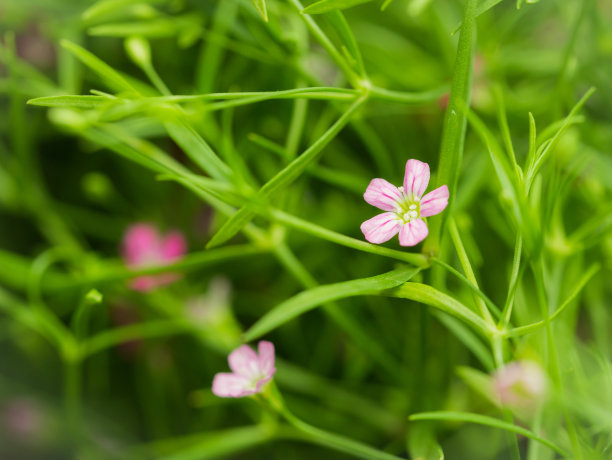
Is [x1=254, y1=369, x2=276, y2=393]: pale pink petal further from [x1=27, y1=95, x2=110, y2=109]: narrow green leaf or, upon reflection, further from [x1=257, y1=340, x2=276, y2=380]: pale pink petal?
[x1=27, y1=95, x2=110, y2=109]: narrow green leaf

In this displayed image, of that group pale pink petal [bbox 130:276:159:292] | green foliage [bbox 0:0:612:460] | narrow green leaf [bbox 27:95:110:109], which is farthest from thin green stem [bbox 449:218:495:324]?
pale pink petal [bbox 130:276:159:292]

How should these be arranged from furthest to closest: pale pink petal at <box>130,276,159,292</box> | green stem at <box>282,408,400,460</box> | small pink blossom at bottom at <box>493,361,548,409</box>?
pale pink petal at <box>130,276,159,292</box> < green stem at <box>282,408,400,460</box> < small pink blossom at bottom at <box>493,361,548,409</box>

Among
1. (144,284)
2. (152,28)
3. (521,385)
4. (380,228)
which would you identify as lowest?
(521,385)

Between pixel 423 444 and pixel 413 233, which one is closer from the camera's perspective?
pixel 413 233

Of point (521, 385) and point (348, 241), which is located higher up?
point (348, 241)

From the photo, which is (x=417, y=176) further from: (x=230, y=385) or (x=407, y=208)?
(x=230, y=385)

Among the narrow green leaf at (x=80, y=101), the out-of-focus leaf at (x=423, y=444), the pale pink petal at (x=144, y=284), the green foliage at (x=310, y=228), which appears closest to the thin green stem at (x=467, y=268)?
the green foliage at (x=310, y=228)

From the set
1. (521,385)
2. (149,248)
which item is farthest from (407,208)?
(149,248)
